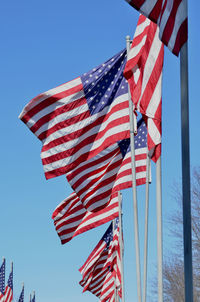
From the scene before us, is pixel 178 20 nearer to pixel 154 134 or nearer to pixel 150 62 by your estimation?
pixel 150 62

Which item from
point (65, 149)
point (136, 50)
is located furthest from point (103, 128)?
point (136, 50)

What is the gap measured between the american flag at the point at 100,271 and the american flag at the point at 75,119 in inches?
563

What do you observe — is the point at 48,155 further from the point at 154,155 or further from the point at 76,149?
the point at 154,155

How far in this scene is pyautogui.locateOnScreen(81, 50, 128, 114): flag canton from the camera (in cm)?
1432

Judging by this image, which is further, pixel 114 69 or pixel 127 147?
pixel 127 147

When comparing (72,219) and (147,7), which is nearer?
(147,7)

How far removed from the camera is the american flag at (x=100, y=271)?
28.8 metres

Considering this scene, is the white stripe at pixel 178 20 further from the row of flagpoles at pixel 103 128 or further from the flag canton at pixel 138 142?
the flag canton at pixel 138 142

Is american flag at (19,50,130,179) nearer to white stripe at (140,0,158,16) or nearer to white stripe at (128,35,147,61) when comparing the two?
white stripe at (128,35,147,61)

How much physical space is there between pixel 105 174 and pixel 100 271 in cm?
1609

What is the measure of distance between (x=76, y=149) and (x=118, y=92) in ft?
4.68

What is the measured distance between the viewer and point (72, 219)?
19172 millimetres

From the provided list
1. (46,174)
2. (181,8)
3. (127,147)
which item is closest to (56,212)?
(127,147)

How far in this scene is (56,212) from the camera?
754 inches
